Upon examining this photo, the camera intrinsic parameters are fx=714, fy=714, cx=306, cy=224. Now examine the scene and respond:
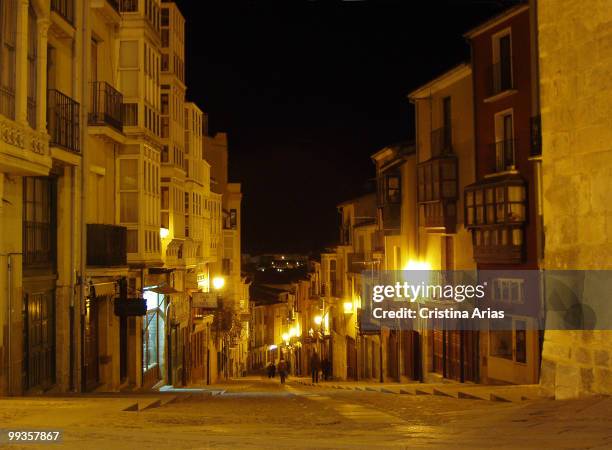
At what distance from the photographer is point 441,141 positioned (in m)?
25.9

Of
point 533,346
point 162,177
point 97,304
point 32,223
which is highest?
point 162,177

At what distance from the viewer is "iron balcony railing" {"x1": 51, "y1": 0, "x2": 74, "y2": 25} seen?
15473mm

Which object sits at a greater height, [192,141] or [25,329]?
[192,141]

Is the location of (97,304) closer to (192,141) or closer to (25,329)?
(25,329)

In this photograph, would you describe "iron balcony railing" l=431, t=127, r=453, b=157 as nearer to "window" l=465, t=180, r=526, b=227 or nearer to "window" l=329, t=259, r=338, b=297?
"window" l=465, t=180, r=526, b=227

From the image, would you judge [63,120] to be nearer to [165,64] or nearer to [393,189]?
[165,64]

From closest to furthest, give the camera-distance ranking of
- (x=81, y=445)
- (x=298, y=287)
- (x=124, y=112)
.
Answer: (x=81, y=445) < (x=124, y=112) < (x=298, y=287)

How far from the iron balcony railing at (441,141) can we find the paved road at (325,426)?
A: 15394 millimetres

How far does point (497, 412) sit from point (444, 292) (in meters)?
16.6

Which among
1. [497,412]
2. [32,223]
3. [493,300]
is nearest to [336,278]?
[493,300]

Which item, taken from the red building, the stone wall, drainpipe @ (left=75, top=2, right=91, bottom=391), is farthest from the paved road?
the red building

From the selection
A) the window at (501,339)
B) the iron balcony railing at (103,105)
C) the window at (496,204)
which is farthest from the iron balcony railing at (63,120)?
the window at (501,339)

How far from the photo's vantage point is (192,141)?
31172 mm

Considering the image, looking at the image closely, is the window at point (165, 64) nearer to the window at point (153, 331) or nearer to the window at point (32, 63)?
the window at point (153, 331)
